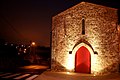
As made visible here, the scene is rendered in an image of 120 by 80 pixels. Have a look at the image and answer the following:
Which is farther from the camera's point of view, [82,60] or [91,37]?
[82,60]

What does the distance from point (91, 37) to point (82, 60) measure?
7.92 feet

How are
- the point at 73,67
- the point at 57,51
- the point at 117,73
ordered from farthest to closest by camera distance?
the point at 57,51 → the point at 73,67 → the point at 117,73

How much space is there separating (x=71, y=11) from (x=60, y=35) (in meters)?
2.70

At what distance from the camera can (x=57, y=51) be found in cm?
1767

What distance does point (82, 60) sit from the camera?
16562 millimetres

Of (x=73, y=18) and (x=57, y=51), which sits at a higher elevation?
(x=73, y=18)

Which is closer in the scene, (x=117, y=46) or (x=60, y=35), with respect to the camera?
(x=117, y=46)

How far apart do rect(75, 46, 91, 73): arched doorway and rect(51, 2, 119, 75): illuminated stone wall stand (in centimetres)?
41

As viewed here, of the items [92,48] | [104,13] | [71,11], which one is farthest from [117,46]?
[71,11]

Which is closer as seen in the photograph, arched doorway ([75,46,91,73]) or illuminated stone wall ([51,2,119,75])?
illuminated stone wall ([51,2,119,75])

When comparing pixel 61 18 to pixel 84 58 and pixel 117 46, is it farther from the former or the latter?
pixel 117 46

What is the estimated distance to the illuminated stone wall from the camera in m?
15.6

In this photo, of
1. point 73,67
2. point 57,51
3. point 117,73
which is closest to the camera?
point 117,73

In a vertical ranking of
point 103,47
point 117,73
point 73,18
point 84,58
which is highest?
point 73,18
